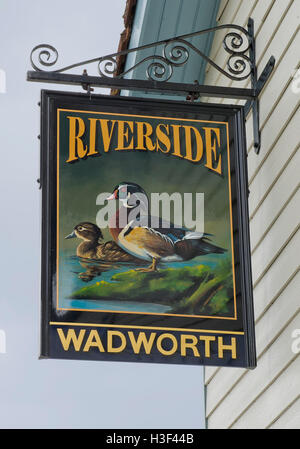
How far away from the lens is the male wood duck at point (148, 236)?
507 centimetres

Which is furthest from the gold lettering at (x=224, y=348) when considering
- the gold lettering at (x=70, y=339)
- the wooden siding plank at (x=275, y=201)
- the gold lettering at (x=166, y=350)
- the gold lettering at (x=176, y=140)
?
the gold lettering at (x=176, y=140)

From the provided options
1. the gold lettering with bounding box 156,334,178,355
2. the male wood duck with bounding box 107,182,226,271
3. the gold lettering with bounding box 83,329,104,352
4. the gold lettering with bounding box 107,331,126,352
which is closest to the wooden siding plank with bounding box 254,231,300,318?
the male wood duck with bounding box 107,182,226,271

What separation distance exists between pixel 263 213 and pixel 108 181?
0.97 meters

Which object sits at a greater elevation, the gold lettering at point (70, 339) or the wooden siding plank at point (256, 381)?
the gold lettering at point (70, 339)

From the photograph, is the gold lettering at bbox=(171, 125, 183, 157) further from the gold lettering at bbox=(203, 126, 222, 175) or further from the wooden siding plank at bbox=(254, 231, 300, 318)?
the wooden siding plank at bbox=(254, 231, 300, 318)

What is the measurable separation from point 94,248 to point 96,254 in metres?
0.03

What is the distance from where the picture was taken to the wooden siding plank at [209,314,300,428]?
497cm

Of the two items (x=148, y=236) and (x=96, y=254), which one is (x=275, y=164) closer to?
(x=148, y=236)

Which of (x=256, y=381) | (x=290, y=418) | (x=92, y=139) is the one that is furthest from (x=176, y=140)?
(x=290, y=418)

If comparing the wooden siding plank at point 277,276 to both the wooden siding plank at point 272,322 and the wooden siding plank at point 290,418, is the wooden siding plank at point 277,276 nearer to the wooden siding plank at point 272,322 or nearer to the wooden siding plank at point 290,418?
the wooden siding plank at point 272,322

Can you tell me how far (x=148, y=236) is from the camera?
5148 mm

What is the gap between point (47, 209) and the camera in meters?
5.03
